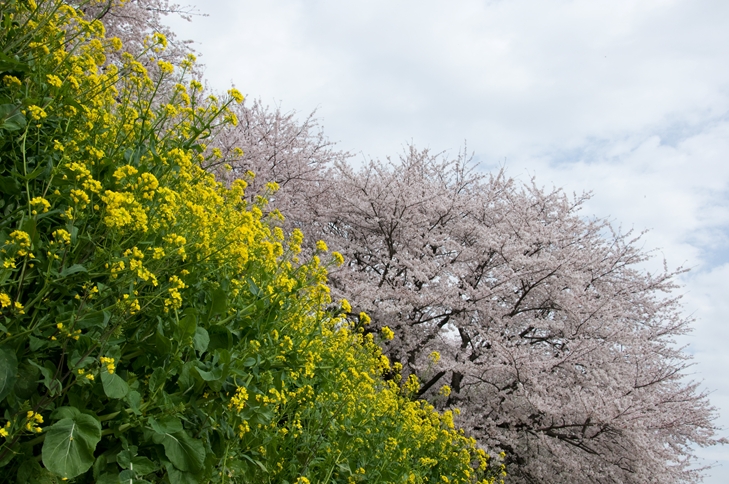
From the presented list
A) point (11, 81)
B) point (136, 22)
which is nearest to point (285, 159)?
point (136, 22)

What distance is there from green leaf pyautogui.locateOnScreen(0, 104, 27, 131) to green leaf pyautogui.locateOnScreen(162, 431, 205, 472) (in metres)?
1.29

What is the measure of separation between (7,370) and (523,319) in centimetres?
1155

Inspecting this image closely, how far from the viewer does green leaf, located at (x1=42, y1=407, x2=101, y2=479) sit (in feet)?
5.24

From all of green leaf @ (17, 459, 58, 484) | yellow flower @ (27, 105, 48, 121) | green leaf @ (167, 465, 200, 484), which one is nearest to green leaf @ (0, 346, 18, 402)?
green leaf @ (17, 459, 58, 484)

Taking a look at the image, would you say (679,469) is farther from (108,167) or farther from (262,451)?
(108,167)

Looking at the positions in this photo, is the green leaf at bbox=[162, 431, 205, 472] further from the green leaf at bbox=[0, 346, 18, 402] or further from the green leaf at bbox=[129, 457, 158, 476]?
the green leaf at bbox=[0, 346, 18, 402]

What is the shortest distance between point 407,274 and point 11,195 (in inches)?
428

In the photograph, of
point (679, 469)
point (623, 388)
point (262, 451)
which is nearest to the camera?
point (262, 451)

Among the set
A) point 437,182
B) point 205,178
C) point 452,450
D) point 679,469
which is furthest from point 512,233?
point 205,178

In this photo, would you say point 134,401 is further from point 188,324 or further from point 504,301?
point 504,301

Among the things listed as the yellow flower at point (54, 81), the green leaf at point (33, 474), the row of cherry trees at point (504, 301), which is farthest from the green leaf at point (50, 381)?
the row of cherry trees at point (504, 301)

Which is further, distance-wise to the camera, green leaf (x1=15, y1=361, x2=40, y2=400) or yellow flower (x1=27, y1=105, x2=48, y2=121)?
yellow flower (x1=27, y1=105, x2=48, y2=121)

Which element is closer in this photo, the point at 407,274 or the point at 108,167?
the point at 108,167

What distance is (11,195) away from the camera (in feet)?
6.40
